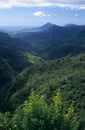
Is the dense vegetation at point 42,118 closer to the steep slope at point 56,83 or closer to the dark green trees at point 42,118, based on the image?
the dark green trees at point 42,118

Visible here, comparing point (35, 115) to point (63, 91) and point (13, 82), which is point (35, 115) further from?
point (13, 82)

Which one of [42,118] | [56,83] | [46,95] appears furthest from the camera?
[56,83]

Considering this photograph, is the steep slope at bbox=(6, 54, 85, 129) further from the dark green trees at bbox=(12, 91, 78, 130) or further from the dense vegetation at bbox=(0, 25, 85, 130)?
the dark green trees at bbox=(12, 91, 78, 130)

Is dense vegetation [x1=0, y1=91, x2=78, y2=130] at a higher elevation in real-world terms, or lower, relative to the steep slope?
higher

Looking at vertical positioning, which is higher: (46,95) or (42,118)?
(42,118)

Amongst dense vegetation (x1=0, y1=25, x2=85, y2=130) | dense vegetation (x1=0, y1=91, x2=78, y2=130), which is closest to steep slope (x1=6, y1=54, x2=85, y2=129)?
dense vegetation (x1=0, y1=25, x2=85, y2=130)

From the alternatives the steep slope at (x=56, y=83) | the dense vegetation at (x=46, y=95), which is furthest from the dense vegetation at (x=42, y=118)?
the steep slope at (x=56, y=83)

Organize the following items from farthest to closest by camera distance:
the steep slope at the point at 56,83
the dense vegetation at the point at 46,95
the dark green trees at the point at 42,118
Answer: the steep slope at the point at 56,83
the dense vegetation at the point at 46,95
the dark green trees at the point at 42,118

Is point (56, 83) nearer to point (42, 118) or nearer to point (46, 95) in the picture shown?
point (46, 95)

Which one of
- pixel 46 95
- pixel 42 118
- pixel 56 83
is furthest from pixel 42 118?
pixel 56 83

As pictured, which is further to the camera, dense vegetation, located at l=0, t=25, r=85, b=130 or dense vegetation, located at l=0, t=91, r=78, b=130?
dense vegetation, located at l=0, t=25, r=85, b=130
